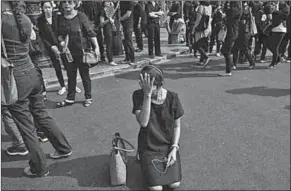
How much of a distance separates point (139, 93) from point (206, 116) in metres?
2.26

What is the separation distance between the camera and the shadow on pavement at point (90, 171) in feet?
12.1

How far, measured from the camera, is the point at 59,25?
5.37 metres

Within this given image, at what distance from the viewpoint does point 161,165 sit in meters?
3.33

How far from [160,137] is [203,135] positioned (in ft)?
4.95

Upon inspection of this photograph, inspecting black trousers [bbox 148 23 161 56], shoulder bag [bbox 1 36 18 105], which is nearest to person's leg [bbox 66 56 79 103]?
shoulder bag [bbox 1 36 18 105]

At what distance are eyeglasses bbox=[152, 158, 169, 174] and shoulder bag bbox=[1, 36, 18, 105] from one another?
1.62m

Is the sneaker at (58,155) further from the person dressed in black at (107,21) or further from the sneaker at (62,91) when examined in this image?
the person dressed in black at (107,21)

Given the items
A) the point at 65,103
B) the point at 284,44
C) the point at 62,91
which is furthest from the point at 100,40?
the point at 284,44

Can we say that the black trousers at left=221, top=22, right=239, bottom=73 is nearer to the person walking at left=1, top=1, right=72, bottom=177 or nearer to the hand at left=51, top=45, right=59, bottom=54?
the hand at left=51, top=45, right=59, bottom=54

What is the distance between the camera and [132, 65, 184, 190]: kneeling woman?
3271mm

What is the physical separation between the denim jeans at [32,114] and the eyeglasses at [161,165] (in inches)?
53.3

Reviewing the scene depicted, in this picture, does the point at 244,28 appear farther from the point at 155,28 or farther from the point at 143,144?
the point at 143,144

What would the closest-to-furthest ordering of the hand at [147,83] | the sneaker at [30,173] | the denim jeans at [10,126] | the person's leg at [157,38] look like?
the hand at [147,83]
the sneaker at [30,173]
the denim jeans at [10,126]
the person's leg at [157,38]

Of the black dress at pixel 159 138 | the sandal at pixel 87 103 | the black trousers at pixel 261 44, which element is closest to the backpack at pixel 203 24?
the black trousers at pixel 261 44
